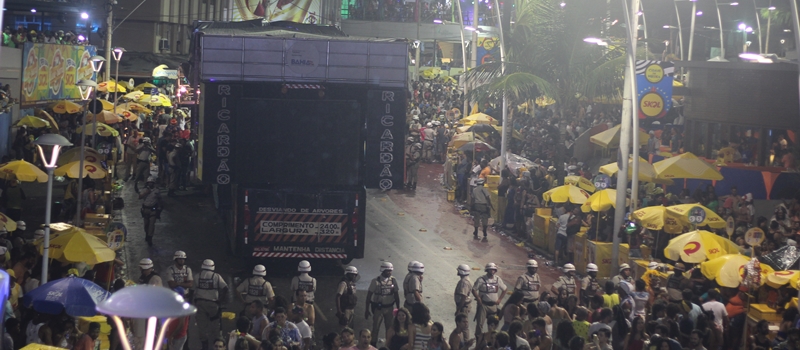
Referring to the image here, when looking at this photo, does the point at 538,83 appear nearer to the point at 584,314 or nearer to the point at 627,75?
the point at 627,75

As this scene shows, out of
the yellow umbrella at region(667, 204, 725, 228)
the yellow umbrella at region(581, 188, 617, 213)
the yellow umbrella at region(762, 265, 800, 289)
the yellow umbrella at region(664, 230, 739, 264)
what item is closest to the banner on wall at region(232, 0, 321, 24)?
the yellow umbrella at region(581, 188, 617, 213)

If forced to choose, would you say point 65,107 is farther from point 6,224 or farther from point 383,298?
point 383,298

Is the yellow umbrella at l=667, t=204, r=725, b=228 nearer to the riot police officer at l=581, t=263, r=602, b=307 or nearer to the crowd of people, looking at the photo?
the riot police officer at l=581, t=263, r=602, b=307

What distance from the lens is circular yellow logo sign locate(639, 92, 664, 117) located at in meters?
23.0

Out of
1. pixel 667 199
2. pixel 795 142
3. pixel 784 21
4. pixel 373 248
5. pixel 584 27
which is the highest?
pixel 784 21

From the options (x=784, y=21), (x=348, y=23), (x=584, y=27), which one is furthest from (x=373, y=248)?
(x=348, y=23)

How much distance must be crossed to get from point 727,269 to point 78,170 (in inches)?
510

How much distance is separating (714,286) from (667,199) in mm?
7668

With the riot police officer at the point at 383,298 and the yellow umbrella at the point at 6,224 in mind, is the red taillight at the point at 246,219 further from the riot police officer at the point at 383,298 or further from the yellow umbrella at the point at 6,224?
the yellow umbrella at the point at 6,224

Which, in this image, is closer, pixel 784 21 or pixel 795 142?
pixel 795 142

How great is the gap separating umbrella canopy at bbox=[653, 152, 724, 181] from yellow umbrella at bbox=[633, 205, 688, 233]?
3.38 m

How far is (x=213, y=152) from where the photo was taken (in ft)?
55.4

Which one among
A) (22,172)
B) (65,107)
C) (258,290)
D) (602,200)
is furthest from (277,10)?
(258,290)

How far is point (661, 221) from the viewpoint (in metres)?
18.0
